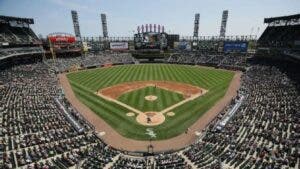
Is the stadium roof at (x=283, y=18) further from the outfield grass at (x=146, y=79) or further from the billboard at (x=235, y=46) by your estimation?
the outfield grass at (x=146, y=79)

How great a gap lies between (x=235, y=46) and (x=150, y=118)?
65.9 m

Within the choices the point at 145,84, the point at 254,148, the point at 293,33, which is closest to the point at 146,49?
the point at 145,84

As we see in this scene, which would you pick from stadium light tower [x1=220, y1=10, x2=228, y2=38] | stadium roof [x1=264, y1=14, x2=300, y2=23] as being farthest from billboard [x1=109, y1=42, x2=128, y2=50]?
stadium roof [x1=264, y1=14, x2=300, y2=23]

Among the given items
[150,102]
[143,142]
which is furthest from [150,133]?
[150,102]

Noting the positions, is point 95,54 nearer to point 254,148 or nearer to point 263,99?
point 263,99

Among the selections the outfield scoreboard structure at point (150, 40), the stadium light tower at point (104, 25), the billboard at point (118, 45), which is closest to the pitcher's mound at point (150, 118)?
the outfield scoreboard structure at point (150, 40)

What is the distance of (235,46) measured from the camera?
286 feet

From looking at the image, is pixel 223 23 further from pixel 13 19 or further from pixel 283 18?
pixel 13 19

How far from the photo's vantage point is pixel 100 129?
3253 cm

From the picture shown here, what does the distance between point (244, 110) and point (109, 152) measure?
917 inches

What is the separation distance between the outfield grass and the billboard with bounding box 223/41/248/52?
2249cm

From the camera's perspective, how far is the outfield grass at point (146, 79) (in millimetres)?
32219

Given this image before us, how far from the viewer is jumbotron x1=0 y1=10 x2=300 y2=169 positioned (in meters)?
23.5

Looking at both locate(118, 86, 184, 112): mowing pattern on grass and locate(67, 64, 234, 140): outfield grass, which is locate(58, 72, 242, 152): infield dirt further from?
locate(118, 86, 184, 112): mowing pattern on grass
